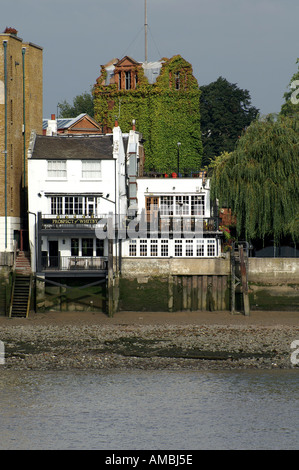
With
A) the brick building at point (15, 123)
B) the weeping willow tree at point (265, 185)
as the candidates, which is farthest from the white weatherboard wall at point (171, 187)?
the brick building at point (15, 123)

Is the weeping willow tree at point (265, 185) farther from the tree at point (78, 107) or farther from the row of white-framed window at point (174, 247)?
the tree at point (78, 107)

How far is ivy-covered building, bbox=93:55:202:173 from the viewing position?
262ft

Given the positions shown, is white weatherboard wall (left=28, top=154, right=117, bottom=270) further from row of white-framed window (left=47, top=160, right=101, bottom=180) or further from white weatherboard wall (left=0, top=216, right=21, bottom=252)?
white weatherboard wall (left=0, top=216, right=21, bottom=252)

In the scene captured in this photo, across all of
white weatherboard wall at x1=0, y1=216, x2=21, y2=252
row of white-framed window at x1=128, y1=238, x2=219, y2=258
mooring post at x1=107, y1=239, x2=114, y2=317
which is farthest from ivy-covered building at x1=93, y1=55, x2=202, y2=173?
mooring post at x1=107, y1=239, x2=114, y2=317

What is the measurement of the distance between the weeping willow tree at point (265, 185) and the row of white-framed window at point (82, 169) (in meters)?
8.15

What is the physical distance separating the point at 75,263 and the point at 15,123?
36.6ft

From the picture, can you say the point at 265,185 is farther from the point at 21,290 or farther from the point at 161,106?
the point at 161,106

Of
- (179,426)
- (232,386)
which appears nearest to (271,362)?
(232,386)

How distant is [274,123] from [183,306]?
559 inches

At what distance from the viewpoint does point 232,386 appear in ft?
121

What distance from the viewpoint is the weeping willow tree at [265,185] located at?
55.7 m

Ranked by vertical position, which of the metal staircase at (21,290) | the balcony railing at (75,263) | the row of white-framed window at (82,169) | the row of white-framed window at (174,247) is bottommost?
the metal staircase at (21,290)

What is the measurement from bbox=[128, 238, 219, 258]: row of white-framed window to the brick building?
8.13 meters
